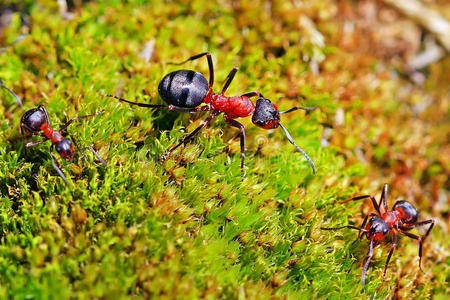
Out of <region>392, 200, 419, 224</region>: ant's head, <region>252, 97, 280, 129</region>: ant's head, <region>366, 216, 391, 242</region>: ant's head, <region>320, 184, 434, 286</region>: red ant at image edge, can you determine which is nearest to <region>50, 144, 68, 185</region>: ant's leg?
<region>252, 97, 280, 129</region>: ant's head

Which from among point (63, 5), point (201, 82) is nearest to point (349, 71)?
point (201, 82)

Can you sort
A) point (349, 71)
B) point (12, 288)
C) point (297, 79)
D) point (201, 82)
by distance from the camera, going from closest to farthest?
point (12, 288) < point (201, 82) < point (297, 79) < point (349, 71)

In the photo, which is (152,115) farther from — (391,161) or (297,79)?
(391,161)

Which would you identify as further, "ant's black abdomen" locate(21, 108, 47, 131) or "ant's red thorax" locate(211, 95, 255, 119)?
"ant's red thorax" locate(211, 95, 255, 119)

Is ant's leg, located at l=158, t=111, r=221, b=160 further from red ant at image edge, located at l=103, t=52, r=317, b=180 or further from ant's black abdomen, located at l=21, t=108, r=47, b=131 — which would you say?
ant's black abdomen, located at l=21, t=108, r=47, b=131

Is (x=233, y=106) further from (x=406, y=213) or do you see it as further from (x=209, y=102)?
(x=406, y=213)
